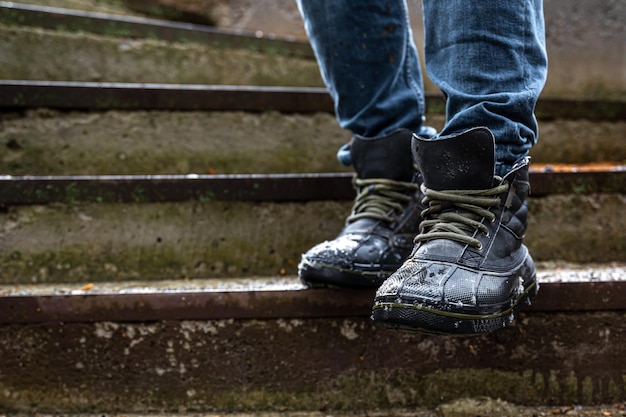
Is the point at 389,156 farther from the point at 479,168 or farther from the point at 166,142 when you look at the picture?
the point at 166,142

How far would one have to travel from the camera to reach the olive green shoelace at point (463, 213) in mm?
784

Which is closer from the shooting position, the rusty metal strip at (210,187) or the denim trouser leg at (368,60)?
the denim trouser leg at (368,60)

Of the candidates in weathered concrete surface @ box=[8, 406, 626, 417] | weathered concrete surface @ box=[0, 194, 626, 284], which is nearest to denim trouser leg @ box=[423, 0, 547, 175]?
weathered concrete surface @ box=[8, 406, 626, 417]

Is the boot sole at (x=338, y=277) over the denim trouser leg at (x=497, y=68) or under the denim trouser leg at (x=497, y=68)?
under

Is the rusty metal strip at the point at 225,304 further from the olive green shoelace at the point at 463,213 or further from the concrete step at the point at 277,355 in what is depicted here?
the olive green shoelace at the point at 463,213

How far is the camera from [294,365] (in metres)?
0.94

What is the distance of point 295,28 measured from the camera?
2.66 m

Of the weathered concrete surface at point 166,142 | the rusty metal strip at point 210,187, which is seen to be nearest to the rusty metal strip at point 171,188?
the rusty metal strip at point 210,187

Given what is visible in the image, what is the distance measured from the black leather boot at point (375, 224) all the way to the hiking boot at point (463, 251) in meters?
0.12

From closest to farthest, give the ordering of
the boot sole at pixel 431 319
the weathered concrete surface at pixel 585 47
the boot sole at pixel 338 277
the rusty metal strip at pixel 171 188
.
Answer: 1. the boot sole at pixel 431 319
2. the boot sole at pixel 338 277
3. the rusty metal strip at pixel 171 188
4. the weathered concrete surface at pixel 585 47

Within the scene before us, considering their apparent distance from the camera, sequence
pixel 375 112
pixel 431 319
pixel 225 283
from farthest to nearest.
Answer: pixel 225 283, pixel 375 112, pixel 431 319

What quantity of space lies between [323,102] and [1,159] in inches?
31.7

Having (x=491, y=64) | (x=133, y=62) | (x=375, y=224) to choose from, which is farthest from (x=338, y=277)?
(x=133, y=62)

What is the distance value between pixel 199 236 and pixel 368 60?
49 cm
